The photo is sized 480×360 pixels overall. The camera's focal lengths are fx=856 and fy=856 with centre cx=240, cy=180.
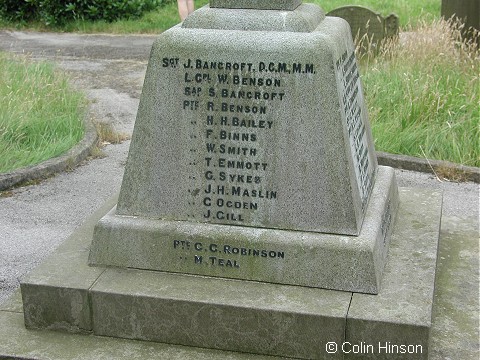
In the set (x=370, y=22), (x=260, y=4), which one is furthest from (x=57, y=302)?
(x=370, y=22)

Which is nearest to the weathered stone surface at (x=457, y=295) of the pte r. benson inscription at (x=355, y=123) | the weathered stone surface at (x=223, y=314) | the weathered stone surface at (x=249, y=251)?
the weathered stone surface at (x=249, y=251)

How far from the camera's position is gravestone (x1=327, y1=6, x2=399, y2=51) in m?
10.5

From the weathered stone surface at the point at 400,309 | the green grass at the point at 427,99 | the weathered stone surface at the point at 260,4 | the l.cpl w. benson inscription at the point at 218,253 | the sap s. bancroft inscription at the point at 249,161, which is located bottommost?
the green grass at the point at 427,99

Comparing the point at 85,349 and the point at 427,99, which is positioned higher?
the point at 85,349

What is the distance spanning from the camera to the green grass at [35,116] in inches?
285

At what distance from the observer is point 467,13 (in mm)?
10375

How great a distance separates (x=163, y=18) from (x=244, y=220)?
33.4ft

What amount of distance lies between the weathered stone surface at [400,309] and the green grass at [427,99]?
8.71ft

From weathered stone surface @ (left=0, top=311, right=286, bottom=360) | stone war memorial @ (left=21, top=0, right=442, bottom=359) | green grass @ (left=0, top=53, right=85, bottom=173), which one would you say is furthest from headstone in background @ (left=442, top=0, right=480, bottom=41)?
weathered stone surface @ (left=0, top=311, right=286, bottom=360)

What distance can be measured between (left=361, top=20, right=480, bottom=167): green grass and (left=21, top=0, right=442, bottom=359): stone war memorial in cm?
294

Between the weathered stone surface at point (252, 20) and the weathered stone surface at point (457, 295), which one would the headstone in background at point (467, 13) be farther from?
the weathered stone surface at point (252, 20)

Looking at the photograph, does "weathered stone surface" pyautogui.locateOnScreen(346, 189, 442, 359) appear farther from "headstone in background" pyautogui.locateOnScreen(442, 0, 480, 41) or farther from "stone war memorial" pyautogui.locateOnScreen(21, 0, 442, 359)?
"headstone in background" pyautogui.locateOnScreen(442, 0, 480, 41)

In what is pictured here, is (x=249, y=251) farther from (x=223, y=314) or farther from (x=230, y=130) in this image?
(x=230, y=130)

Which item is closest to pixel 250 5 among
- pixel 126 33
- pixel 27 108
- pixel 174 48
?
pixel 174 48
